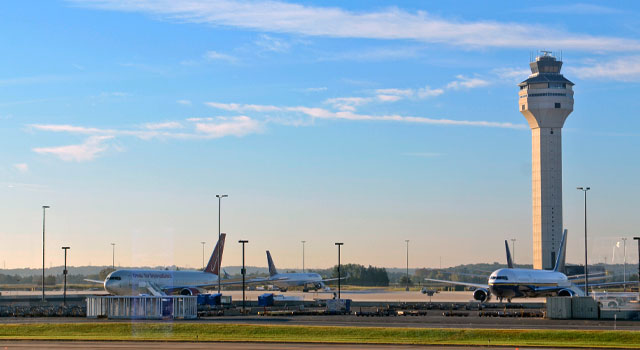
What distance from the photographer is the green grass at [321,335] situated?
56747mm

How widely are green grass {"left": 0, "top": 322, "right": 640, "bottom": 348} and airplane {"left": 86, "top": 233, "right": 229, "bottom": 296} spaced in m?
40.1

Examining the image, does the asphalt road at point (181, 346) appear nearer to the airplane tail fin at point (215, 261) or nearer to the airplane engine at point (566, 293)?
the airplane engine at point (566, 293)

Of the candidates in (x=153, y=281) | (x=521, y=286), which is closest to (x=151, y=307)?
(x=153, y=281)

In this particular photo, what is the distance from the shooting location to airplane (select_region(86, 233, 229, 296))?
Result: 108 meters

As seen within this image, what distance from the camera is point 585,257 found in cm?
10481

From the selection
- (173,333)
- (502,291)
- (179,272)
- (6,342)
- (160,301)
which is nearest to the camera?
(6,342)

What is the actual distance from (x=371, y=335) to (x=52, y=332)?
23.3 m

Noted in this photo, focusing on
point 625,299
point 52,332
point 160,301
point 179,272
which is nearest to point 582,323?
point 625,299

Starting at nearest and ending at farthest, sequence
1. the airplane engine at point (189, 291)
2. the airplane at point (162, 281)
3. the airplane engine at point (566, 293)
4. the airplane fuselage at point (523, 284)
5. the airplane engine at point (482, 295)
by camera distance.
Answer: the airplane at point (162, 281)
the airplane fuselage at point (523, 284)
the airplane engine at point (566, 293)
the airplane engine at point (482, 295)
the airplane engine at point (189, 291)

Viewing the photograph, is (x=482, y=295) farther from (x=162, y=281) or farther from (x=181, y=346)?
(x=181, y=346)

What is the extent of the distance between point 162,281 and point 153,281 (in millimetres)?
3323

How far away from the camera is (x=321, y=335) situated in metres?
60.9

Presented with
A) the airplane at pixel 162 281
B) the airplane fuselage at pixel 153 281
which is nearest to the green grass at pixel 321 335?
the airplane fuselage at pixel 153 281

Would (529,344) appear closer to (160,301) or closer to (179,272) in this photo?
(160,301)
